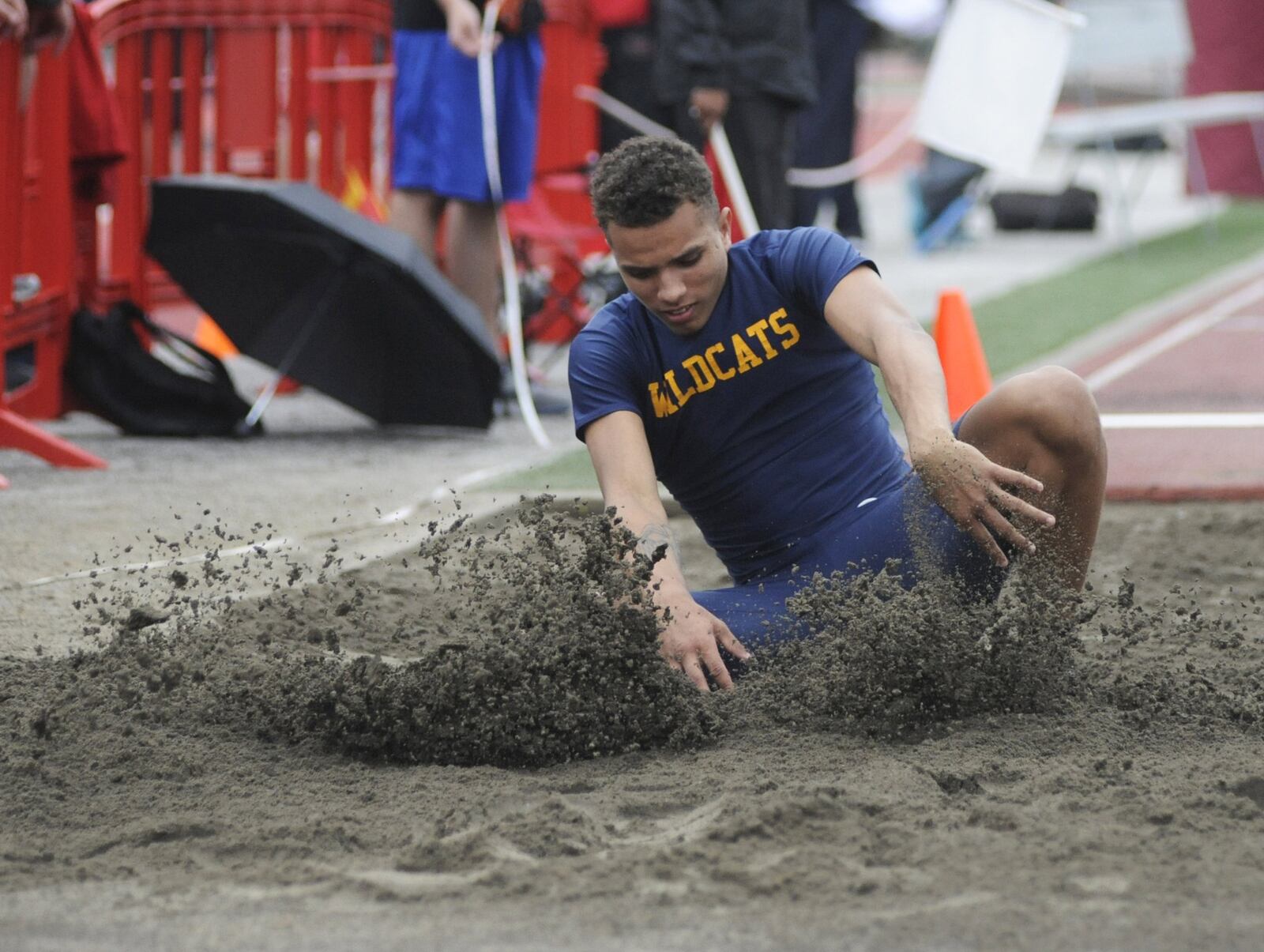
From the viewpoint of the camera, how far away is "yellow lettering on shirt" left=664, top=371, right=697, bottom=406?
3.75 meters

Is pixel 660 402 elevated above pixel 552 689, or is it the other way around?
pixel 660 402

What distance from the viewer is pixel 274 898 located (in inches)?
103

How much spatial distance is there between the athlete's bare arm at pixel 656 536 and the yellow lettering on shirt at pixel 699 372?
15 centimetres

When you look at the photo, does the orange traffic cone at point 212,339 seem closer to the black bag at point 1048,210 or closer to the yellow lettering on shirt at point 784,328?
the yellow lettering on shirt at point 784,328

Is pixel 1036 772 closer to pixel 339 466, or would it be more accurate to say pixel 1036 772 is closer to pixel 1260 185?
pixel 339 466

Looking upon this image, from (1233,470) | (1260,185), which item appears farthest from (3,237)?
(1260,185)

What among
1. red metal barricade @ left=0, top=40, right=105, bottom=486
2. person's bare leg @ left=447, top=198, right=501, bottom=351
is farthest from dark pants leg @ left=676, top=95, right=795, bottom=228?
red metal barricade @ left=0, top=40, right=105, bottom=486

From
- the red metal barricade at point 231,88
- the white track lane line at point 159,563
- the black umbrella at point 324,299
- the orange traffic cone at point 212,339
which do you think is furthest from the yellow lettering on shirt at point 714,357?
the orange traffic cone at point 212,339

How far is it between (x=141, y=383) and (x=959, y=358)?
308cm

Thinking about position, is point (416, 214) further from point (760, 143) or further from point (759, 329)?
point (759, 329)

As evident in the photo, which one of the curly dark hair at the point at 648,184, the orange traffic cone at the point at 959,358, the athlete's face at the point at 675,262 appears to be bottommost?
the orange traffic cone at the point at 959,358

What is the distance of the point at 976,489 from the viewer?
3195 mm

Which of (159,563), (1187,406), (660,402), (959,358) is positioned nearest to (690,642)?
(660,402)

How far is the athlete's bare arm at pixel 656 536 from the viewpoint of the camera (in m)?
3.48
